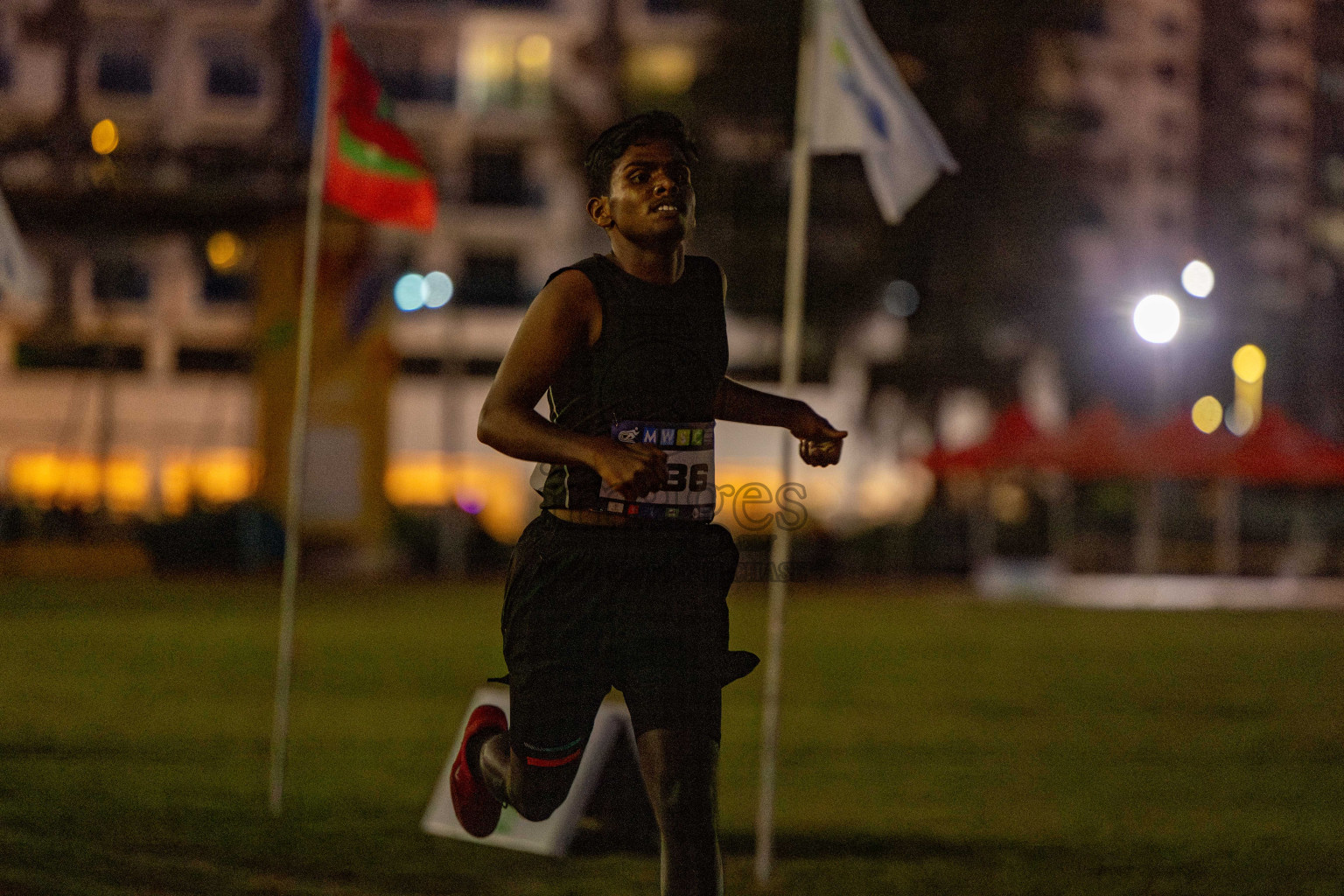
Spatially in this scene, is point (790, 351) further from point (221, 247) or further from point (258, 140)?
A: point (258, 140)

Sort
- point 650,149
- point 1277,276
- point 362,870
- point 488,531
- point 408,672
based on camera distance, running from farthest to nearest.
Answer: point 1277,276 < point 488,531 < point 408,672 < point 362,870 < point 650,149

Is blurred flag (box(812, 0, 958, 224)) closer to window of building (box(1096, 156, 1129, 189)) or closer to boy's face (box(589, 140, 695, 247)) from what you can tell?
boy's face (box(589, 140, 695, 247))

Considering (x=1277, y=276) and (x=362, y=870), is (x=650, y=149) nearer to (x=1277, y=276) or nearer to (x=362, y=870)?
(x=362, y=870)

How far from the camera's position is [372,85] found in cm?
888

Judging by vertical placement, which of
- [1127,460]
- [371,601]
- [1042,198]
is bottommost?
[371,601]

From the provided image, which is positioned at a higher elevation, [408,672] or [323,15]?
[323,15]

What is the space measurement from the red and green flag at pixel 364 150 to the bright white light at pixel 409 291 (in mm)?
27809

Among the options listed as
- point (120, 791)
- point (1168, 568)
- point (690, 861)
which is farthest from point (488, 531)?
point (690, 861)

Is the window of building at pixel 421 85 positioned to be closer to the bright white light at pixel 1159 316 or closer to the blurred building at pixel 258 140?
the blurred building at pixel 258 140

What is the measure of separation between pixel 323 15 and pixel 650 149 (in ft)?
15.6

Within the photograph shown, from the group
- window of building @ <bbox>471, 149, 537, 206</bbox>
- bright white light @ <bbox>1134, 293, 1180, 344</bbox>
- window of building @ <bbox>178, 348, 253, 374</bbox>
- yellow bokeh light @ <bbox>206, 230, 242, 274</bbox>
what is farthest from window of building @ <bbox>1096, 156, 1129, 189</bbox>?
window of building @ <bbox>178, 348, 253, 374</bbox>

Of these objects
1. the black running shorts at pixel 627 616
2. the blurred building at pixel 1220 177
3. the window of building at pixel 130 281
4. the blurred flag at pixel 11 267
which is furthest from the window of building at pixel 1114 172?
the black running shorts at pixel 627 616

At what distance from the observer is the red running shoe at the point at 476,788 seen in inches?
197

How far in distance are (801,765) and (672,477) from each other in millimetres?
7391
